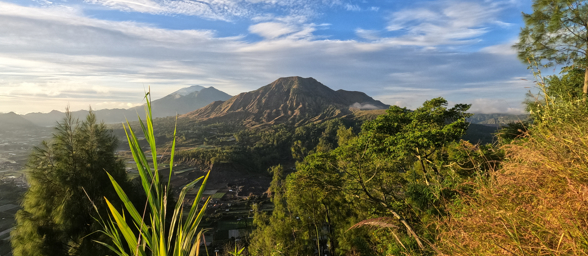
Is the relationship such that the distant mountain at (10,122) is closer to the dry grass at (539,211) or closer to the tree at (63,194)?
the tree at (63,194)

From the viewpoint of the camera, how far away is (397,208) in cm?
940

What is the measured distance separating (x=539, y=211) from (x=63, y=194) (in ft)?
34.0

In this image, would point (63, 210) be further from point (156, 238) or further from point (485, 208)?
point (485, 208)

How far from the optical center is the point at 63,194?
718 cm

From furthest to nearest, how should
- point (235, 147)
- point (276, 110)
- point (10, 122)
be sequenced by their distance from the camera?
1. point (276, 110)
2. point (10, 122)
3. point (235, 147)

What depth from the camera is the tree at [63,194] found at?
22.0 ft

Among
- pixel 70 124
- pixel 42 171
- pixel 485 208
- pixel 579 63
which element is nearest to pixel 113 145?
pixel 70 124

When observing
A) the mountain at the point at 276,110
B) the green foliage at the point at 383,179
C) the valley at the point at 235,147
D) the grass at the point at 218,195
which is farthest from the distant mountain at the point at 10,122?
the green foliage at the point at 383,179

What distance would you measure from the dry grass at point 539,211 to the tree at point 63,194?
28.4 ft

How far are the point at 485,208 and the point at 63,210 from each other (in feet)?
32.0

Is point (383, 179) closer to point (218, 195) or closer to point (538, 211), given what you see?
point (538, 211)

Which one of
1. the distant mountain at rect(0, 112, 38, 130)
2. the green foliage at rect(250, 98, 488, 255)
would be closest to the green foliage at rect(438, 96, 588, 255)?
the green foliage at rect(250, 98, 488, 255)

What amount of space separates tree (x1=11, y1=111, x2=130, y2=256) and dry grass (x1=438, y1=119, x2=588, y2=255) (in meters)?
8.67

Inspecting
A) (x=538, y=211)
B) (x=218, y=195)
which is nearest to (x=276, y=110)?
(x=218, y=195)
